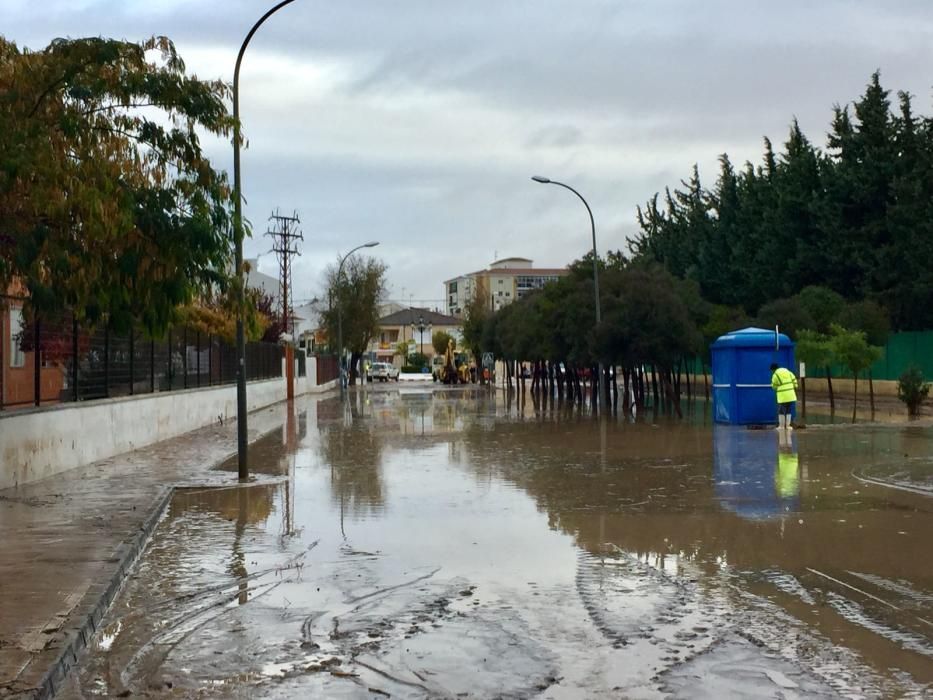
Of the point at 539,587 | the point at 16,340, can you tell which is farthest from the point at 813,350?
the point at 539,587

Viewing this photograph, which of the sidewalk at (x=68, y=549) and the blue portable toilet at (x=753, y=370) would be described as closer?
the sidewalk at (x=68, y=549)

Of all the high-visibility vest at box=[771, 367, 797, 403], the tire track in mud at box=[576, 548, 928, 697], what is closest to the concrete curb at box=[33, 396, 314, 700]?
the tire track in mud at box=[576, 548, 928, 697]

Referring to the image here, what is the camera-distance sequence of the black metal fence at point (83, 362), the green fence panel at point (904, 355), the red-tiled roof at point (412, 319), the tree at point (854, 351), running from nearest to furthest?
the black metal fence at point (83, 362) < the tree at point (854, 351) < the green fence panel at point (904, 355) < the red-tiled roof at point (412, 319)

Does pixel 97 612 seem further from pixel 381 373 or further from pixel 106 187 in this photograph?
pixel 381 373

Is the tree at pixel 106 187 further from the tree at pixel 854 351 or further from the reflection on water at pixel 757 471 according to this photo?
the tree at pixel 854 351

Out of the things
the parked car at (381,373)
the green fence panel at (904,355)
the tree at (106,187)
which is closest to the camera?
the tree at (106,187)

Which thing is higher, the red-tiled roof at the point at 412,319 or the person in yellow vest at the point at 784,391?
the red-tiled roof at the point at 412,319

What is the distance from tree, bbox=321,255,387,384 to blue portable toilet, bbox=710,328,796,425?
66448 mm

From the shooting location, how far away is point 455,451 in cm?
2409

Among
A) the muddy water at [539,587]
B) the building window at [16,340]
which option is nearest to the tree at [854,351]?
the muddy water at [539,587]

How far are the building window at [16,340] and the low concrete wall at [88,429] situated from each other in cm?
78

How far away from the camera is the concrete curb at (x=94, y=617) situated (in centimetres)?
666

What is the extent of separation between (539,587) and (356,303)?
88.2 meters

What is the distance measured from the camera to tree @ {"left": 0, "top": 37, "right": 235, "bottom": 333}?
9977mm
